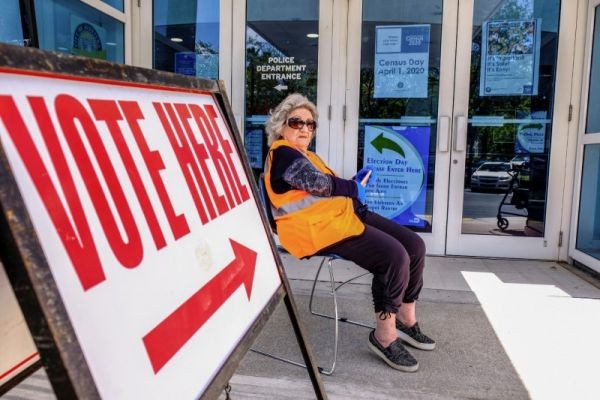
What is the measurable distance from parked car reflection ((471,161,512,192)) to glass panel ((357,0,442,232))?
386 millimetres

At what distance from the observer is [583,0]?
4129mm

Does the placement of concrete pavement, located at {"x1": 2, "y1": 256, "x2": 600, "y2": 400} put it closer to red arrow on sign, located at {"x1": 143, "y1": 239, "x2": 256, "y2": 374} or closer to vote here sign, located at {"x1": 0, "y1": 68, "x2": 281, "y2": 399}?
red arrow on sign, located at {"x1": 143, "y1": 239, "x2": 256, "y2": 374}

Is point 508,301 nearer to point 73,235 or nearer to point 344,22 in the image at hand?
point 344,22

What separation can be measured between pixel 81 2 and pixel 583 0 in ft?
14.1

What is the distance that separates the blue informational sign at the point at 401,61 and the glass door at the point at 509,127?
311mm

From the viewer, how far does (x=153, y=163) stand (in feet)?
3.39

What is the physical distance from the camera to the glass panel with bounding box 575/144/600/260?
411cm

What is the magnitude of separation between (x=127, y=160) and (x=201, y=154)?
32cm

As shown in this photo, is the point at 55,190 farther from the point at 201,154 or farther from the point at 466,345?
the point at 466,345

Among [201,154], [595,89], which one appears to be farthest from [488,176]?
[201,154]

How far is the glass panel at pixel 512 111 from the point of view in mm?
4242

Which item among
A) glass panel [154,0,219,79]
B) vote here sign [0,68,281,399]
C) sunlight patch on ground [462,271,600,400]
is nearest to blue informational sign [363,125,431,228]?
sunlight patch on ground [462,271,600,400]

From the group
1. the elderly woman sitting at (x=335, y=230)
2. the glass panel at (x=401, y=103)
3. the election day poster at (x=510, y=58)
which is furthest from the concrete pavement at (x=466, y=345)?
the election day poster at (x=510, y=58)

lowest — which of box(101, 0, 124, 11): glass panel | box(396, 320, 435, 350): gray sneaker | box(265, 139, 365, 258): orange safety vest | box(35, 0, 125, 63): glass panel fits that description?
box(396, 320, 435, 350): gray sneaker
